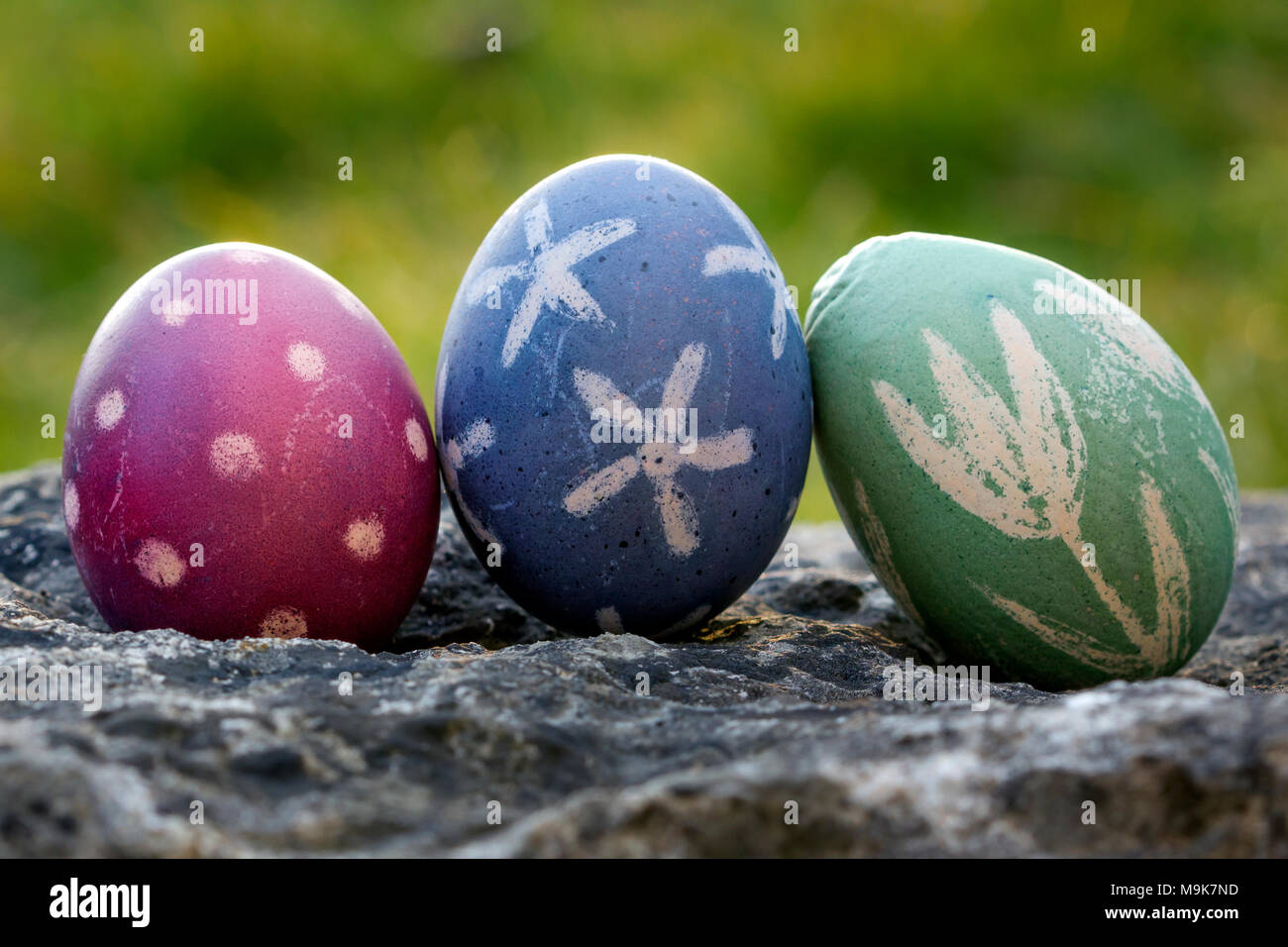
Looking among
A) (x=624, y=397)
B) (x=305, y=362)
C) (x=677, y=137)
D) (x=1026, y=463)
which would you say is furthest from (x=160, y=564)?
(x=677, y=137)

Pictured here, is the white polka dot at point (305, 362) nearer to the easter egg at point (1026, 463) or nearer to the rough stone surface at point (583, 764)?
the rough stone surface at point (583, 764)

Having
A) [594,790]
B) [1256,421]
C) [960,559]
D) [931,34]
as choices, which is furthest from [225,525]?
[931,34]

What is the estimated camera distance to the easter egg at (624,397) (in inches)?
67.1

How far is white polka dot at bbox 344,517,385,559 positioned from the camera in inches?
68.9

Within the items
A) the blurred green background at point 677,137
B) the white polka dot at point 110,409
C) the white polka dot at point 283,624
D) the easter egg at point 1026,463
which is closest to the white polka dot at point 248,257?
the white polka dot at point 110,409

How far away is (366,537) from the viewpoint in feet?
5.79

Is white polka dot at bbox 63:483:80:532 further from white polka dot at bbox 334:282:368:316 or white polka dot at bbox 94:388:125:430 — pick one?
white polka dot at bbox 334:282:368:316

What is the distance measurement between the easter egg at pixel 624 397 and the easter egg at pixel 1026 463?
13cm

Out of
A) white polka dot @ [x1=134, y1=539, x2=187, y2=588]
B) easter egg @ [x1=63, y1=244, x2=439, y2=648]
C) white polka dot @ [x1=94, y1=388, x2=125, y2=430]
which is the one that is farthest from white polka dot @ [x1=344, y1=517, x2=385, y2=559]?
white polka dot @ [x1=94, y1=388, x2=125, y2=430]

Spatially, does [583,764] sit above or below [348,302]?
below

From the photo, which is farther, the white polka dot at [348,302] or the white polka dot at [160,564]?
the white polka dot at [348,302]

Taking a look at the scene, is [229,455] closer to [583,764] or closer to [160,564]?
[160,564]

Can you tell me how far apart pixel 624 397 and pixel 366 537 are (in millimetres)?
443

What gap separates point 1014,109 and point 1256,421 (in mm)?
1935
